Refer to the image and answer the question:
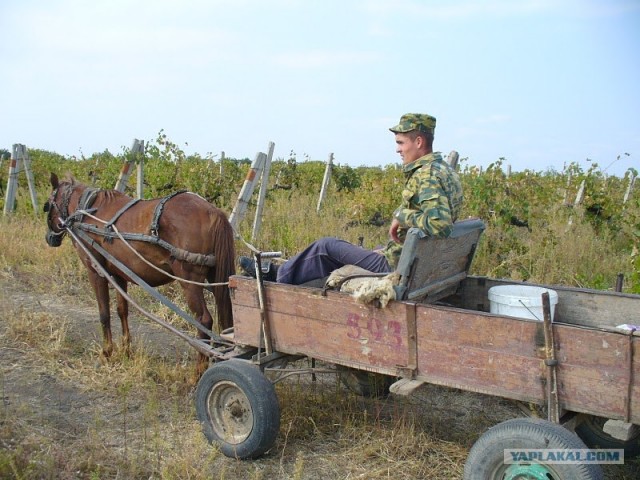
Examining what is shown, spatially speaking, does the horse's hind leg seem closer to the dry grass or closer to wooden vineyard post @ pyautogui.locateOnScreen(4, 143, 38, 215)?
the dry grass

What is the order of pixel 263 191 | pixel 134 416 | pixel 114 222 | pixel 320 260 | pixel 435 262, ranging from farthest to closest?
1. pixel 263 191
2. pixel 114 222
3. pixel 134 416
4. pixel 320 260
5. pixel 435 262

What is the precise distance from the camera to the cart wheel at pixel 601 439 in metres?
3.54

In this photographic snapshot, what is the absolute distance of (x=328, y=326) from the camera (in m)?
3.30

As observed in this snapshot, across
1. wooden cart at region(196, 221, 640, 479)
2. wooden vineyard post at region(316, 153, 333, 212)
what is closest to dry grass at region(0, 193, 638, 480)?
wooden cart at region(196, 221, 640, 479)

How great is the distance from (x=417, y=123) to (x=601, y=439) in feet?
7.55

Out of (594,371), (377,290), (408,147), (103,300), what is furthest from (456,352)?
(103,300)

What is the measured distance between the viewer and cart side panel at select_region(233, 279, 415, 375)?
309 centimetres

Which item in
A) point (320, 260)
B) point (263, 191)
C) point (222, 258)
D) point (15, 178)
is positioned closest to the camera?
point (320, 260)

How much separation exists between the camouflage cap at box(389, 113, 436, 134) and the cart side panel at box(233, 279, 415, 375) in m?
1.15

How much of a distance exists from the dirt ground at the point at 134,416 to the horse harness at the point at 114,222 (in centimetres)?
108

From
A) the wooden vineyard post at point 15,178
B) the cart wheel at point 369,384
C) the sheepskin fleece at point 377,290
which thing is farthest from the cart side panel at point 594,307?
the wooden vineyard post at point 15,178

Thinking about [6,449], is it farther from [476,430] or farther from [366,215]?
[366,215]

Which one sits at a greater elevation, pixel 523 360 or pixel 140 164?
pixel 140 164

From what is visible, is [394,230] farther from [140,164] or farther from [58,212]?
[140,164]
